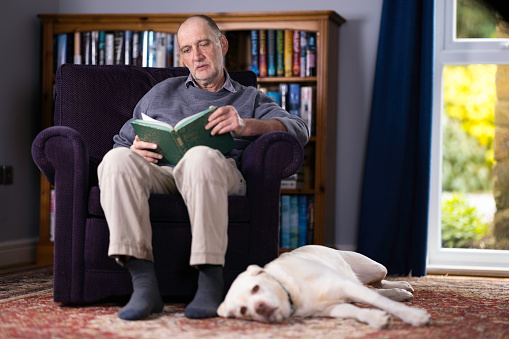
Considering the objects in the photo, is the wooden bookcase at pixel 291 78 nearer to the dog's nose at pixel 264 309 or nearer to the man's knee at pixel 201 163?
the man's knee at pixel 201 163

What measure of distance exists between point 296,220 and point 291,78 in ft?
2.56

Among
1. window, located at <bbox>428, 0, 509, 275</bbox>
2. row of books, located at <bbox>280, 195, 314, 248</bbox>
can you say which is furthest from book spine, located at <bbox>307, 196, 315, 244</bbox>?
window, located at <bbox>428, 0, 509, 275</bbox>

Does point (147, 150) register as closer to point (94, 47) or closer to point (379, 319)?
point (379, 319)

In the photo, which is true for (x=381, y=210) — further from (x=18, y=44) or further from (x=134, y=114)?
(x=18, y=44)

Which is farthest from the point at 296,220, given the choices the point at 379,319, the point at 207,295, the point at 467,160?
the point at 379,319

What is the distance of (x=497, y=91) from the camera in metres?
3.61

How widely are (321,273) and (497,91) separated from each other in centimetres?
219

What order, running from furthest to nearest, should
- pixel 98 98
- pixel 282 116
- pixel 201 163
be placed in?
pixel 98 98, pixel 282 116, pixel 201 163

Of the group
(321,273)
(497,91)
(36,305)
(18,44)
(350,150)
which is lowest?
(36,305)

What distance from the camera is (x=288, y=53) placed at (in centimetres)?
360

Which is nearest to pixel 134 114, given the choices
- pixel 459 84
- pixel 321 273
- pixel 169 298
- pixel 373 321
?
pixel 169 298

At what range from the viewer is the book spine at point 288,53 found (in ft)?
11.8

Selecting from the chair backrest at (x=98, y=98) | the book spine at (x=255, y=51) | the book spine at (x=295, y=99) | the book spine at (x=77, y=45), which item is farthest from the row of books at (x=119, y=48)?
the chair backrest at (x=98, y=98)

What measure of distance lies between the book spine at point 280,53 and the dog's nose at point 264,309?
6.74 feet
